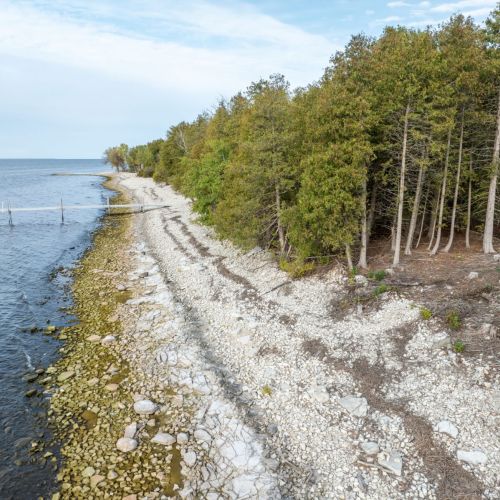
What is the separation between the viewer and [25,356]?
1650 centimetres

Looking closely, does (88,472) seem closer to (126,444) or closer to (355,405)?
(126,444)

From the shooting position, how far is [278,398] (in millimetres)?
13102

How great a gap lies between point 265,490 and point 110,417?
6.00 metres

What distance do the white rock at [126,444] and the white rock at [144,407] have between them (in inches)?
51.5

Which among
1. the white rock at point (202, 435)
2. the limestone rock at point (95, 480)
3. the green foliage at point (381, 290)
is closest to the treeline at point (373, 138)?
the green foliage at point (381, 290)

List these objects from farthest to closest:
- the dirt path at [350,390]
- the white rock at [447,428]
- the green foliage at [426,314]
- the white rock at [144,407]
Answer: the green foliage at [426,314] → the white rock at [144,407] → the white rock at [447,428] → the dirt path at [350,390]

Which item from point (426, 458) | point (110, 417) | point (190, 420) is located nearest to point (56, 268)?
point (110, 417)

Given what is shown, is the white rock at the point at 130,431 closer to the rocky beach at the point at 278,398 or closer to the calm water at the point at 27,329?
the rocky beach at the point at 278,398

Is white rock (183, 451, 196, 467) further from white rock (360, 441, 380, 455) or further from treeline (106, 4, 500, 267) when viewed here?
treeline (106, 4, 500, 267)

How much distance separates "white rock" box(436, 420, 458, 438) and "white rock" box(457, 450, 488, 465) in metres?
0.55

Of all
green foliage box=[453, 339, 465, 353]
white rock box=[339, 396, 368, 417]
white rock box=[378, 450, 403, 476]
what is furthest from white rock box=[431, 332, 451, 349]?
white rock box=[378, 450, 403, 476]

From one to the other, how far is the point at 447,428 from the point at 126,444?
9838 millimetres

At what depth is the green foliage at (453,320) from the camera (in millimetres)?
14242

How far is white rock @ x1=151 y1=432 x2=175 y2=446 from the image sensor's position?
11477 millimetres
